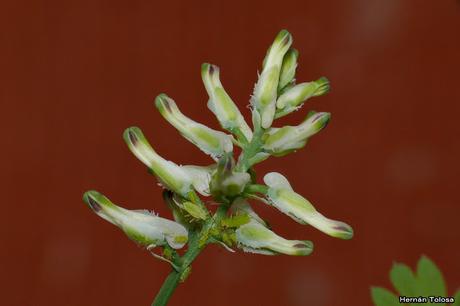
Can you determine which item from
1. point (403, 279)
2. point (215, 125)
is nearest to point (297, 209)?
point (403, 279)

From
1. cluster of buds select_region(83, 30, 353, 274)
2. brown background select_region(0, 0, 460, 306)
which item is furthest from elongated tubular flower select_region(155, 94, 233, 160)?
brown background select_region(0, 0, 460, 306)

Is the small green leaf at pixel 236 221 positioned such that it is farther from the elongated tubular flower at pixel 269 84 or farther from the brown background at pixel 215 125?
the brown background at pixel 215 125

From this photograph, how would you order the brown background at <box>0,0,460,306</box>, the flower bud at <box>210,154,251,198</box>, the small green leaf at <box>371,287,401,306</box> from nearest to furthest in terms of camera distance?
the flower bud at <box>210,154,251,198</box> < the small green leaf at <box>371,287,401,306</box> < the brown background at <box>0,0,460,306</box>

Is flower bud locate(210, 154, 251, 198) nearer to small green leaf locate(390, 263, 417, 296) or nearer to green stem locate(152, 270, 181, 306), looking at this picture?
green stem locate(152, 270, 181, 306)

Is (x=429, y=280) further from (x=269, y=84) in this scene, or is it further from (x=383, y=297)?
(x=269, y=84)

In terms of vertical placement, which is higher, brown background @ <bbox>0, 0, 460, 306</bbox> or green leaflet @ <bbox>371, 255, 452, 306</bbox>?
brown background @ <bbox>0, 0, 460, 306</bbox>

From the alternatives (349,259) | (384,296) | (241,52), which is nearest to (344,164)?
(349,259)

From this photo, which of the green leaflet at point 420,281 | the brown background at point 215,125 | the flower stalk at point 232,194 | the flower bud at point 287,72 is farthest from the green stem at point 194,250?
the brown background at point 215,125
